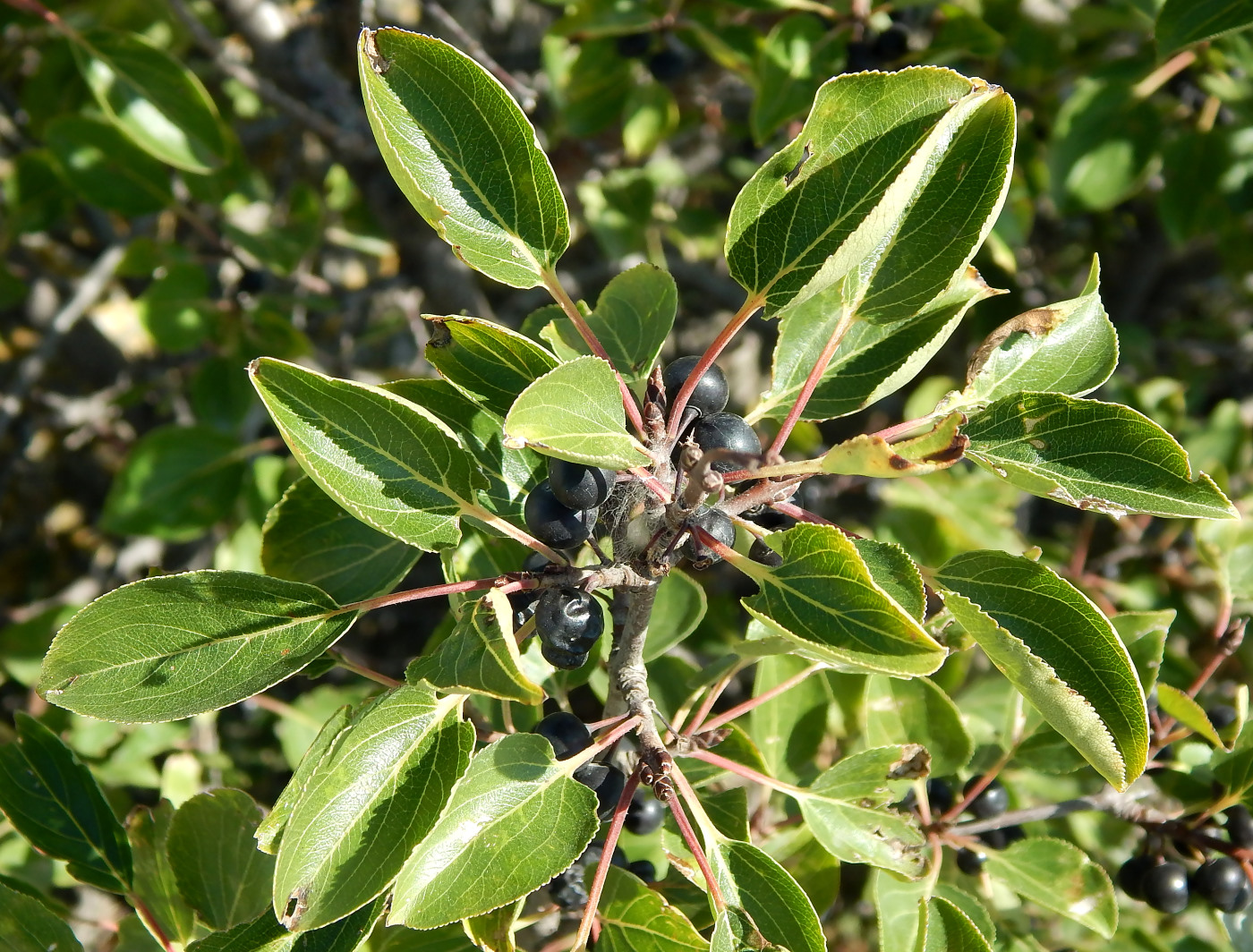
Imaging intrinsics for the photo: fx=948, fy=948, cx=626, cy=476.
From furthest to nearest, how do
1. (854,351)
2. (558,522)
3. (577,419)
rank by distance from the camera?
(854,351), (558,522), (577,419)

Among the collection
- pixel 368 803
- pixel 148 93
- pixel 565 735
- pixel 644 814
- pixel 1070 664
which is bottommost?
pixel 644 814

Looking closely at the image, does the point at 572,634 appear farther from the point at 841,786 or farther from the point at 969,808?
the point at 969,808

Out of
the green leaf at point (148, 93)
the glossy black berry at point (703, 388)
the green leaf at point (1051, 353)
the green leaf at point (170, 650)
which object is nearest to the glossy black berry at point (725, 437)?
the glossy black berry at point (703, 388)

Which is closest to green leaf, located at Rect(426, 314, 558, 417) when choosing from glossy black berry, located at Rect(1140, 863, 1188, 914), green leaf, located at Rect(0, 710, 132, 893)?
green leaf, located at Rect(0, 710, 132, 893)

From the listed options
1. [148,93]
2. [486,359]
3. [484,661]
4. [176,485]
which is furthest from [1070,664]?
[148,93]

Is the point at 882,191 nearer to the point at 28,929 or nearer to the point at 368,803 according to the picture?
the point at 368,803

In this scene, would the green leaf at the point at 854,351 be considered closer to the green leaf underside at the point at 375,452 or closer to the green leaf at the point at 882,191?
the green leaf at the point at 882,191

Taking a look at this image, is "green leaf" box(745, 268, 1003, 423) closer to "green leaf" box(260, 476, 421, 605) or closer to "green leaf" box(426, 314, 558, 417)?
"green leaf" box(426, 314, 558, 417)
